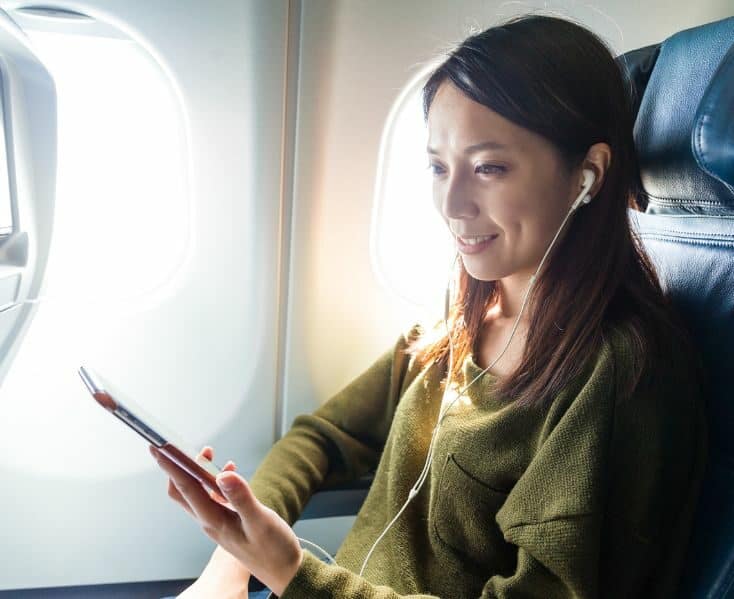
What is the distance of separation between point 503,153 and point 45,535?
1.29 m

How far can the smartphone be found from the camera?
2.29 ft

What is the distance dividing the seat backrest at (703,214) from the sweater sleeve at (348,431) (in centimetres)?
52

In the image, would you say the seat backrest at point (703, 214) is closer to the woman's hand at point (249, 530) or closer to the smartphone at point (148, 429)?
the woman's hand at point (249, 530)

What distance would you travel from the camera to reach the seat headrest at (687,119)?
0.79 m

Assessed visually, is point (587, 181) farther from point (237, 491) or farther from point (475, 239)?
point (237, 491)

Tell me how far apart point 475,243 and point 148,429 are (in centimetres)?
56

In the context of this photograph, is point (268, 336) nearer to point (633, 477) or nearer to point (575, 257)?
point (575, 257)

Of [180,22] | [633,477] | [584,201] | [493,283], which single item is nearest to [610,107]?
[584,201]

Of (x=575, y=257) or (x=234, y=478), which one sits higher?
(x=575, y=257)

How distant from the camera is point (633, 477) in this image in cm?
84

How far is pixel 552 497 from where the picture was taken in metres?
0.86

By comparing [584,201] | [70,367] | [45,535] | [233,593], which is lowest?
[45,535]

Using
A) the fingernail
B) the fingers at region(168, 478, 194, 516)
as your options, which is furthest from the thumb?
the fingers at region(168, 478, 194, 516)

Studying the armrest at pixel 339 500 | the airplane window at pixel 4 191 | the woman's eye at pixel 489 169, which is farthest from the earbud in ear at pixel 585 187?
the airplane window at pixel 4 191
